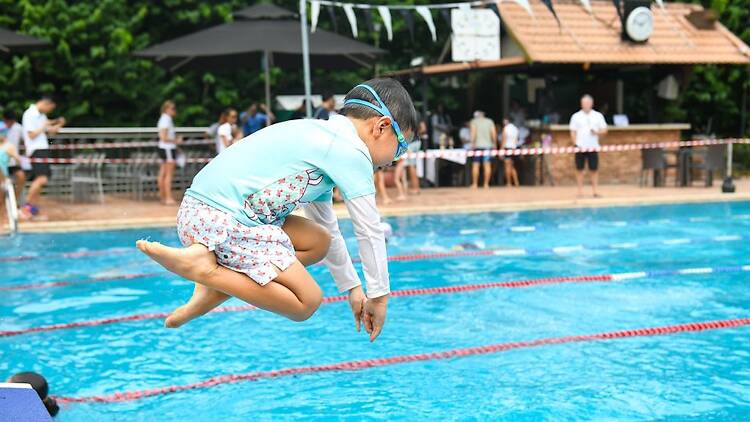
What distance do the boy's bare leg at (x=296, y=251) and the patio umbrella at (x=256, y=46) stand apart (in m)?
10.3

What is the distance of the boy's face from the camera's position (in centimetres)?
333

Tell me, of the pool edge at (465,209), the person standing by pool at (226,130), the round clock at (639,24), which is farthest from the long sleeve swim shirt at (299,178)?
the round clock at (639,24)

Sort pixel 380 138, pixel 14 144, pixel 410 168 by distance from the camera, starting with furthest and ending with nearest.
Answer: pixel 410 168 < pixel 14 144 < pixel 380 138

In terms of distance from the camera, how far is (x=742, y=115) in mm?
21734

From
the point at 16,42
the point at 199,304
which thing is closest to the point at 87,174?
the point at 16,42

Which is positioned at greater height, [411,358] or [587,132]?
[587,132]

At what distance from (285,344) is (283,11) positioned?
10.5 metres

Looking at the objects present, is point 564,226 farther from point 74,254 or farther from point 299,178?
point 299,178

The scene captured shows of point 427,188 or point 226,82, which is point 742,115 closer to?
point 427,188

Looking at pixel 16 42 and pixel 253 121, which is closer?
pixel 16 42

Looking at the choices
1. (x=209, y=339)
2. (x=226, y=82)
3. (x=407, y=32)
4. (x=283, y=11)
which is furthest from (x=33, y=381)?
(x=407, y=32)

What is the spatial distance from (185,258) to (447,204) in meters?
10.5

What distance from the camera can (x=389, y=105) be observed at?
11.0ft

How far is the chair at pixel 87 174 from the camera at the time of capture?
14148mm
